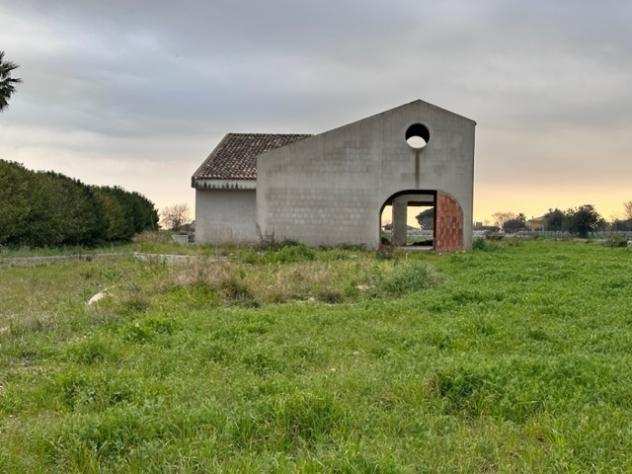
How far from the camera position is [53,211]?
2742 centimetres

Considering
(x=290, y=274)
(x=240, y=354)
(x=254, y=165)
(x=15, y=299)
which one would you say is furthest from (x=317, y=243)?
(x=240, y=354)

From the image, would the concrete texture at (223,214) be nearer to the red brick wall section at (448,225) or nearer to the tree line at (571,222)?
the red brick wall section at (448,225)

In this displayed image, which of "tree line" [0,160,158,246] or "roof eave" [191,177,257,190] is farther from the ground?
"roof eave" [191,177,257,190]

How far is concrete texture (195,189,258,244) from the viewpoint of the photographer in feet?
91.0

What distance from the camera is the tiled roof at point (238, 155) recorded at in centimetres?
2770

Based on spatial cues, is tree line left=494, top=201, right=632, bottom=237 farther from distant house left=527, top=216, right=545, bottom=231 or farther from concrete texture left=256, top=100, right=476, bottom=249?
concrete texture left=256, top=100, right=476, bottom=249

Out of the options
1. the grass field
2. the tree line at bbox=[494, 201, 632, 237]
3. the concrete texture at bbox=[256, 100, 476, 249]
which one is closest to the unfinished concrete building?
the concrete texture at bbox=[256, 100, 476, 249]

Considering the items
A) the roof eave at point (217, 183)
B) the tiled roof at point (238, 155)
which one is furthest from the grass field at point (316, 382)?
the tiled roof at point (238, 155)

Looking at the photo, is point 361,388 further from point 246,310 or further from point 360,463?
point 246,310

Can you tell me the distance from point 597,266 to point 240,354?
12.8 meters

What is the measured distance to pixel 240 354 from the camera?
7.08 metres

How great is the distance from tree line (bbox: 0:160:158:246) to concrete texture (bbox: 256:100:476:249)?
35.0ft

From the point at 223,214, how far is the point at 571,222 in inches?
1960

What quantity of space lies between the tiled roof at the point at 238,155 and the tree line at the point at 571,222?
141 feet
